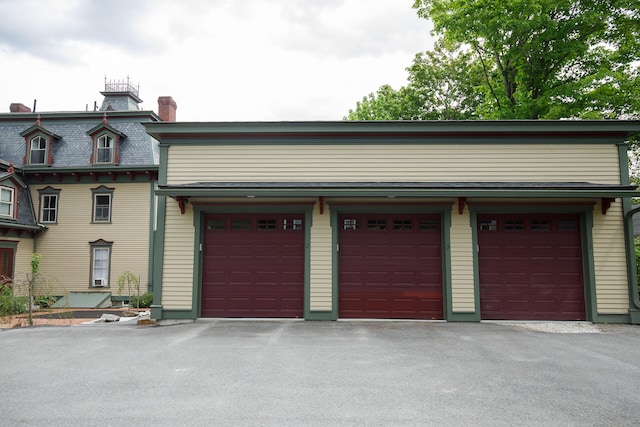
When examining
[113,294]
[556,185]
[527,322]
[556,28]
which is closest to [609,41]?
[556,28]

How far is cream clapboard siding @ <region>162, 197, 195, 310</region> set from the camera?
444 inches

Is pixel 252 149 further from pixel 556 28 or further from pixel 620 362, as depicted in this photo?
pixel 556 28

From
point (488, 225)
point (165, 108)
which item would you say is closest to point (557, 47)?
point (488, 225)

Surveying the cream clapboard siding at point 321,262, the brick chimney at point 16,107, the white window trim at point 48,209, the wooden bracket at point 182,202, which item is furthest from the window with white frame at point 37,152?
the cream clapboard siding at point 321,262

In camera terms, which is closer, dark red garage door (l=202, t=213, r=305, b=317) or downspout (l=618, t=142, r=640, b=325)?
downspout (l=618, t=142, r=640, b=325)

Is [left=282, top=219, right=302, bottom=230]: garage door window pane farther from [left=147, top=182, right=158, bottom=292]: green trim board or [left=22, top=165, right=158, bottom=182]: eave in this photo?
[left=22, top=165, right=158, bottom=182]: eave

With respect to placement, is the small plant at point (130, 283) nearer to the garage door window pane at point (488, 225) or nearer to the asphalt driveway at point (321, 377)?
the asphalt driveway at point (321, 377)

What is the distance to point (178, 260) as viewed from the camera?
1134 centimetres

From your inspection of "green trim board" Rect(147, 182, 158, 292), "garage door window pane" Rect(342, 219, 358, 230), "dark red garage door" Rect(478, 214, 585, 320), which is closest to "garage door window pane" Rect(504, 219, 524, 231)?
"dark red garage door" Rect(478, 214, 585, 320)

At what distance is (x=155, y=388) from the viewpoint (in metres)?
5.68

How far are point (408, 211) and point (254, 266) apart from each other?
14.4 feet

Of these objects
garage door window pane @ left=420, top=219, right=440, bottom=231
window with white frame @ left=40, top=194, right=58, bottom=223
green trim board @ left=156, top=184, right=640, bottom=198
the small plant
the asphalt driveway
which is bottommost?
the asphalt driveway

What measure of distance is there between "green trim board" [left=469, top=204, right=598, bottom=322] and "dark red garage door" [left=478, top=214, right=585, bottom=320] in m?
0.13

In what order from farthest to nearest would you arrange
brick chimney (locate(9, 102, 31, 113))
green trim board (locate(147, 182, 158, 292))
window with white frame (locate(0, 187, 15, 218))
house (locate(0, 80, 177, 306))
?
brick chimney (locate(9, 102, 31, 113)), house (locate(0, 80, 177, 306)), green trim board (locate(147, 182, 158, 292)), window with white frame (locate(0, 187, 15, 218))
